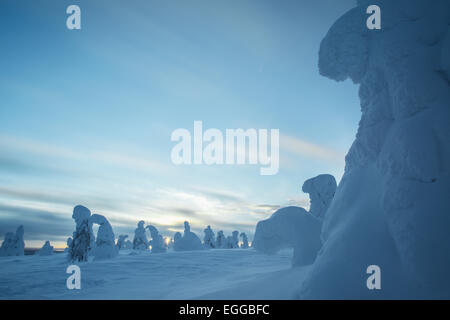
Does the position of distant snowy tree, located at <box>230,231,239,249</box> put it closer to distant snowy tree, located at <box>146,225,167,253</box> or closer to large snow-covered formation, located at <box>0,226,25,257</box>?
distant snowy tree, located at <box>146,225,167,253</box>

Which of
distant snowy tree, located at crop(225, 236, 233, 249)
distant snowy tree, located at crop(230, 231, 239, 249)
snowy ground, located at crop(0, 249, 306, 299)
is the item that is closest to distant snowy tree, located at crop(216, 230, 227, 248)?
distant snowy tree, located at crop(225, 236, 233, 249)

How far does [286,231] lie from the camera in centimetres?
1005

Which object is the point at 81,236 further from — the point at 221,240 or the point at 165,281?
the point at 221,240

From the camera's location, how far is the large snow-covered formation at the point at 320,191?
69.3ft

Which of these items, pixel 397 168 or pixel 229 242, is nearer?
pixel 397 168

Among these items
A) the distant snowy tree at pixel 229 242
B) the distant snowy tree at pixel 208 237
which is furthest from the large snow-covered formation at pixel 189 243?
the distant snowy tree at pixel 229 242

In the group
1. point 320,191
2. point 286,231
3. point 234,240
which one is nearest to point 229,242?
point 234,240

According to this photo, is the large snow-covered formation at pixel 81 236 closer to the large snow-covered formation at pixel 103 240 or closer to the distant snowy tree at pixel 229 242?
the large snow-covered formation at pixel 103 240

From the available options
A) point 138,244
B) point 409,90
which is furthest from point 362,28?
point 138,244

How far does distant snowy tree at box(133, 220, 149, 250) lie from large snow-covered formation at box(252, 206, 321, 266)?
130 feet

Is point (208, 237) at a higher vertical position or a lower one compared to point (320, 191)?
lower

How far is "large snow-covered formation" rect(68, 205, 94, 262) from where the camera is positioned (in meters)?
20.4

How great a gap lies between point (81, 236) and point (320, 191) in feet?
79.5

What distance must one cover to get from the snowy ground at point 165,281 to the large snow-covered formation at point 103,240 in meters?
11.9
